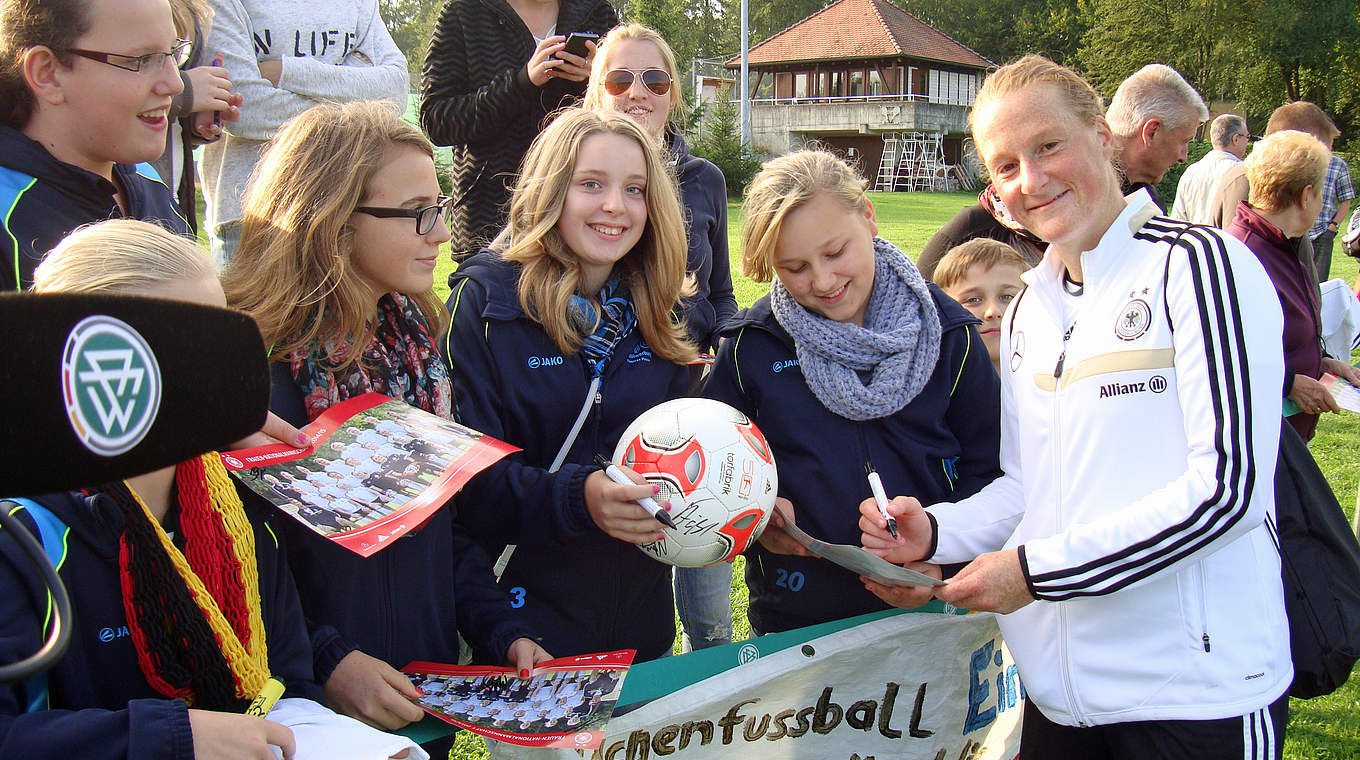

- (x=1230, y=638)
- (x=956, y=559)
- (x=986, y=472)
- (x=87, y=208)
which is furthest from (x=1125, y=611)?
(x=87, y=208)

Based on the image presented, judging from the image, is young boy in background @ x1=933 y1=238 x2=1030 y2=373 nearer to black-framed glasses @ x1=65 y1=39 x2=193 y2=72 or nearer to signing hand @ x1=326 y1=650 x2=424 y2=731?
signing hand @ x1=326 y1=650 x2=424 y2=731

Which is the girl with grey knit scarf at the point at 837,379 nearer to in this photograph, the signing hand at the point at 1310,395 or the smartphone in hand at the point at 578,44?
→ the smartphone in hand at the point at 578,44

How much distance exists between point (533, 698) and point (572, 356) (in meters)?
0.99

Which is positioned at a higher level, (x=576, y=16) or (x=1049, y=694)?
(x=576, y=16)

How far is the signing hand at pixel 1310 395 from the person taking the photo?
4.79 meters

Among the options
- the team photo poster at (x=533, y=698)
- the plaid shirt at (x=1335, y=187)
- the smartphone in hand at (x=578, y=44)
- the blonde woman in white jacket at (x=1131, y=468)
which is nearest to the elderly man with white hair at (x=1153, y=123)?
the smartphone in hand at (x=578, y=44)

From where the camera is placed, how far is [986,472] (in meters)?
2.92

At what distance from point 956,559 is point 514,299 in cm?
146

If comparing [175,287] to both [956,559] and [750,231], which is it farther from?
[956,559]

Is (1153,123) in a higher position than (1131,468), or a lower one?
higher

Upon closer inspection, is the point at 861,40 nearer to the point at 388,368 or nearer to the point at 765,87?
the point at 765,87

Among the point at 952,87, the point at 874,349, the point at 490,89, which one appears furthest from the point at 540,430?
→ the point at 952,87

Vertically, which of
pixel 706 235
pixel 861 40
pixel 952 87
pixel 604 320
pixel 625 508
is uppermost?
pixel 861 40

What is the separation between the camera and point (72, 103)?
2.56 meters
